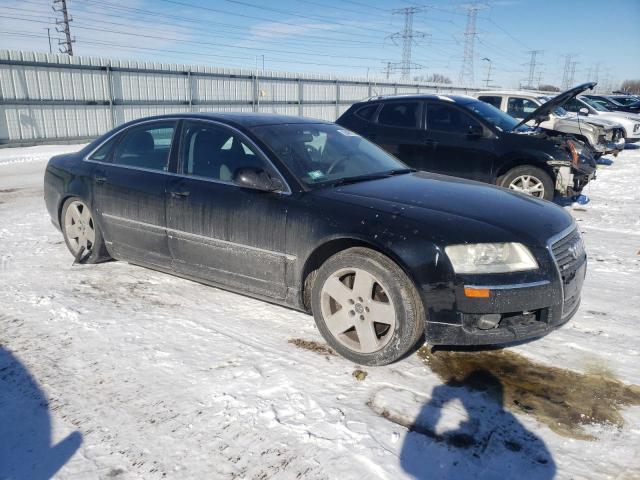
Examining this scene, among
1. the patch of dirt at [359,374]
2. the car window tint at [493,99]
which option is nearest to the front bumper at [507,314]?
the patch of dirt at [359,374]

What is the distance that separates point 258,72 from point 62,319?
1949 cm

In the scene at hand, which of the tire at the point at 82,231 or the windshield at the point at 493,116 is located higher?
the windshield at the point at 493,116

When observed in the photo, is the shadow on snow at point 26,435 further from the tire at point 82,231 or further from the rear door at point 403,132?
the rear door at point 403,132

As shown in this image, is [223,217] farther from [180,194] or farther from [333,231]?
[333,231]

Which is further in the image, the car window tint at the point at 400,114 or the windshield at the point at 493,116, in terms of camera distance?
the car window tint at the point at 400,114

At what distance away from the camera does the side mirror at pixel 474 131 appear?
750 cm

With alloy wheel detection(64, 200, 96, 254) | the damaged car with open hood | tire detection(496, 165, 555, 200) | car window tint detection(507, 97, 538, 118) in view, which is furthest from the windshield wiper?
car window tint detection(507, 97, 538, 118)

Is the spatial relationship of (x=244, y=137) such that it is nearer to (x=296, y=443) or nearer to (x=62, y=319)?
(x=62, y=319)

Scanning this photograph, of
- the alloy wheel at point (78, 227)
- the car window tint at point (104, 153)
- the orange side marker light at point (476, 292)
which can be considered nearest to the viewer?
the orange side marker light at point (476, 292)

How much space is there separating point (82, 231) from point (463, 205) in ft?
12.1

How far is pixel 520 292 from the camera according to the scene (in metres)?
2.90

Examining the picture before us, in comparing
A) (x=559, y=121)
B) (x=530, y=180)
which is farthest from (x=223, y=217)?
(x=559, y=121)

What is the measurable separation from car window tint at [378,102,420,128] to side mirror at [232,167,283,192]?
496cm

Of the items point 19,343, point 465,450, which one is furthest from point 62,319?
point 465,450
